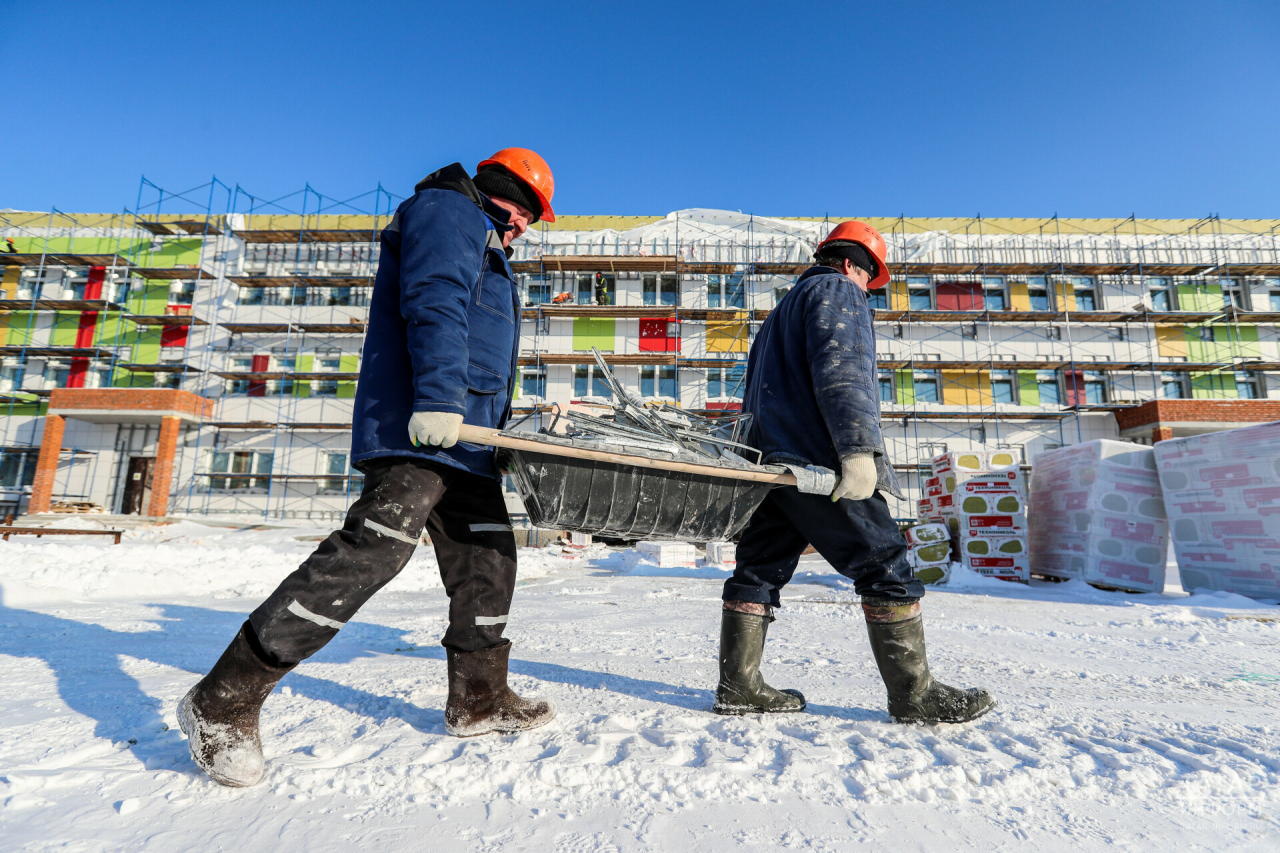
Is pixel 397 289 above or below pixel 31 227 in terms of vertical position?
below

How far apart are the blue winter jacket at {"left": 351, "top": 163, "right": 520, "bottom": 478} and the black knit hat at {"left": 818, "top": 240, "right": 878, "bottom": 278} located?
1181 mm

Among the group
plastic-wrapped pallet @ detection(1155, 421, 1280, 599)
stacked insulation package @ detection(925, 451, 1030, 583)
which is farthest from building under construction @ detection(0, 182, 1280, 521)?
plastic-wrapped pallet @ detection(1155, 421, 1280, 599)

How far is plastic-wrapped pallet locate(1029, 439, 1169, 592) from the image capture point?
20.6 ft

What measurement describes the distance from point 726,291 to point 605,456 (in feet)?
73.5

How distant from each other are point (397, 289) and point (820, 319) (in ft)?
4.22

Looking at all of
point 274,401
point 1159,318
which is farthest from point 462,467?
point 1159,318

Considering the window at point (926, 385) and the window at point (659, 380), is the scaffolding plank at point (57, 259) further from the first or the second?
the window at point (926, 385)

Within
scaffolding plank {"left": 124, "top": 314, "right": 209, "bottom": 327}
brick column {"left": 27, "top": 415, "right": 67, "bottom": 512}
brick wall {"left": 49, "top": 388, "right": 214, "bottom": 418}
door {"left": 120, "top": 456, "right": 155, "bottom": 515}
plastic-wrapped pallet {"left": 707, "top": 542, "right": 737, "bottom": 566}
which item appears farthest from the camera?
scaffolding plank {"left": 124, "top": 314, "right": 209, "bottom": 327}

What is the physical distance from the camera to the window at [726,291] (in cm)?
2291

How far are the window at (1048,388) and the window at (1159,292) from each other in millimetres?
4800

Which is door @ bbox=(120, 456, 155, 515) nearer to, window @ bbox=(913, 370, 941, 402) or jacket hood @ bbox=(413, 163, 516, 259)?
jacket hood @ bbox=(413, 163, 516, 259)

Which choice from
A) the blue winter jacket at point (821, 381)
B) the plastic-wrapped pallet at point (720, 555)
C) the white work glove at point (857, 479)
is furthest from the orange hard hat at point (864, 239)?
the plastic-wrapped pallet at point (720, 555)

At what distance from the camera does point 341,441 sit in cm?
2145

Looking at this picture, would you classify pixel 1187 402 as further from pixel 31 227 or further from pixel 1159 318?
pixel 31 227
